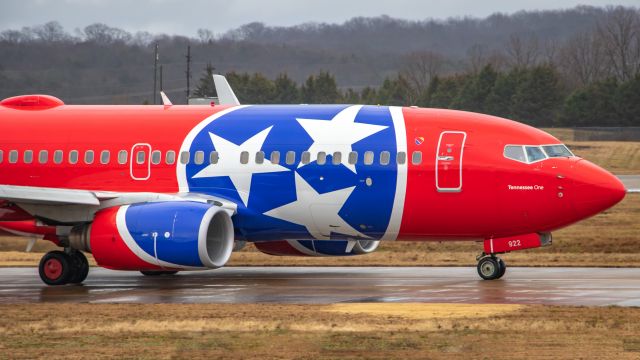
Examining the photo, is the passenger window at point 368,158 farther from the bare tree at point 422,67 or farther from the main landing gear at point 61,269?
the bare tree at point 422,67

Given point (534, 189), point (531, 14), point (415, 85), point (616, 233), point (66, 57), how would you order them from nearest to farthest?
1. point (534, 189)
2. point (616, 233)
3. point (66, 57)
4. point (415, 85)
5. point (531, 14)

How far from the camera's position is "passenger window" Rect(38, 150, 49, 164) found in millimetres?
27953

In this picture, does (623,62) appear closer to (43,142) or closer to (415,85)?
(415,85)

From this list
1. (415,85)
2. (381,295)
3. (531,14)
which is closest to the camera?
(381,295)

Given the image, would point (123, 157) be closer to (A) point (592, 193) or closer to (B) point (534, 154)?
(B) point (534, 154)

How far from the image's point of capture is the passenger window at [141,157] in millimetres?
26891

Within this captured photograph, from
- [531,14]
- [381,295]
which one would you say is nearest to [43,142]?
[381,295]

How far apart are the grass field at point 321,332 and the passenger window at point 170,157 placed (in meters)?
6.33

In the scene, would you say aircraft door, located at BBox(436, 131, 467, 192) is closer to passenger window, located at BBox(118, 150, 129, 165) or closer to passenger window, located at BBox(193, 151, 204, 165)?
passenger window, located at BBox(193, 151, 204, 165)

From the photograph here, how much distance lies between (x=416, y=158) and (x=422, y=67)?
8844 centimetres

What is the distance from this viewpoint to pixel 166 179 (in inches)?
1048

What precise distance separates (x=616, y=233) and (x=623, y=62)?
241ft

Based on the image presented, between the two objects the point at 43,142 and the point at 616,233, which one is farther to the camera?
the point at 616,233

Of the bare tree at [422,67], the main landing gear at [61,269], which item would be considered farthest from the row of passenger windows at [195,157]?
the bare tree at [422,67]
